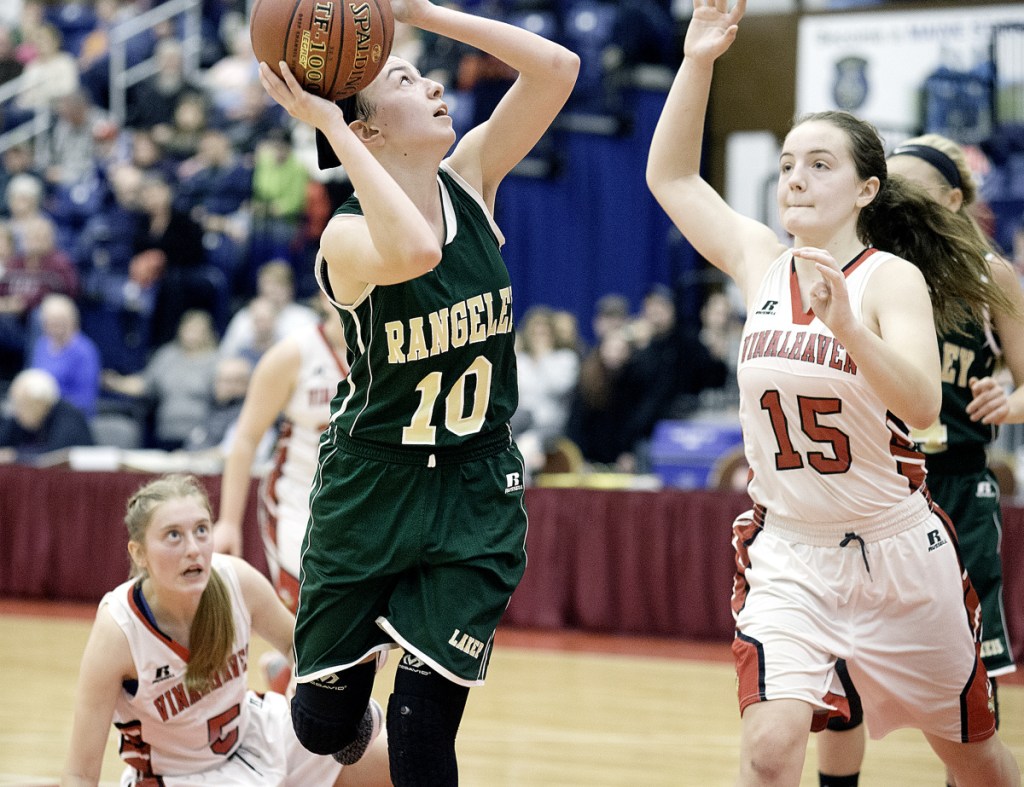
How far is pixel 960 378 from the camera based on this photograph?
4004mm

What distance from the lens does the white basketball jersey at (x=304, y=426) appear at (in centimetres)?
496

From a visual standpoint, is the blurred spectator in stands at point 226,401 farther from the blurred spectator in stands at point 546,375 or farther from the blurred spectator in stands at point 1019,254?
the blurred spectator in stands at point 1019,254

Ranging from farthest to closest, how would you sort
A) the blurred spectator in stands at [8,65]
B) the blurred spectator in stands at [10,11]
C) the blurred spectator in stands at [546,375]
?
1. the blurred spectator in stands at [10,11]
2. the blurred spectator in stands at [8,65]
3. the blurred spectator in stands at [546,375]

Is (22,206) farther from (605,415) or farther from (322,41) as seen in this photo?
(322,41)

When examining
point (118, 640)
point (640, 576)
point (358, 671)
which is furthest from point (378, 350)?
point (640, 576)

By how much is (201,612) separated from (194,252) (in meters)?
8.81

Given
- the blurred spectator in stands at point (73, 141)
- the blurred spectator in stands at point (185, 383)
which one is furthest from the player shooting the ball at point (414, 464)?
the blurred spectator in stands at point (73, 141)

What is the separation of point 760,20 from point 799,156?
415 inches

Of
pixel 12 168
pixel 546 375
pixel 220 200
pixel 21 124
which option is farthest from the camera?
pixel 21 124

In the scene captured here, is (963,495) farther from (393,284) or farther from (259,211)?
(259,211)

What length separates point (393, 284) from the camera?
3.07 meters

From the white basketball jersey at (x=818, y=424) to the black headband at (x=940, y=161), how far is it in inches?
33.7

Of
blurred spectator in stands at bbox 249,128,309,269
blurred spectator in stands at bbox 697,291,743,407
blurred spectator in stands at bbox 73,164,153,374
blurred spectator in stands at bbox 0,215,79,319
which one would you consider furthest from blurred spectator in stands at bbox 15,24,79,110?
blurred spectator in stands at bbox 697,291,743,407

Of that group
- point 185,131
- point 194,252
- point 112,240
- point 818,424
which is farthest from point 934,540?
point 185,131
